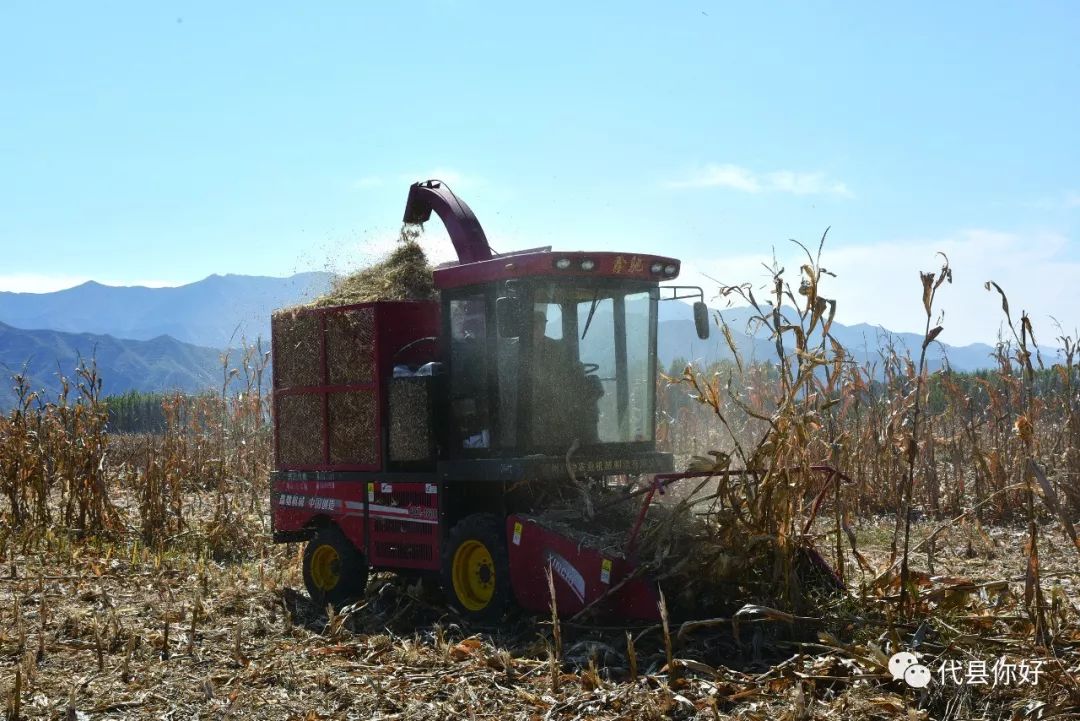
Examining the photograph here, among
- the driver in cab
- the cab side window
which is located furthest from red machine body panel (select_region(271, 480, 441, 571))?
the driver in cab

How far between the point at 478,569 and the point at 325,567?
1.93 metres

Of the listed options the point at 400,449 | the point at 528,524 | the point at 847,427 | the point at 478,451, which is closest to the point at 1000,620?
the point at 528,524

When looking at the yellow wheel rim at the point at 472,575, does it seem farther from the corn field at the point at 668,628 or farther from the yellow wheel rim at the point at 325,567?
the yellow wheel rim at the point at 325,567

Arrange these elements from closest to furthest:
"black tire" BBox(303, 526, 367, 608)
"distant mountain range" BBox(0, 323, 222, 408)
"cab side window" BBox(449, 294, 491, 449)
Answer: "cab side window" BBox(449, 294, 491, 449) < "black tire" BBox(303, 526, 367, 608) < "distant mountain range" BBox(0, 323, 222, 408)

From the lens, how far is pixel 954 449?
10188mm

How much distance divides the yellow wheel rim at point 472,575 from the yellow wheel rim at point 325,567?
5.16 ft

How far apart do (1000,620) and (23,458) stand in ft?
29.5

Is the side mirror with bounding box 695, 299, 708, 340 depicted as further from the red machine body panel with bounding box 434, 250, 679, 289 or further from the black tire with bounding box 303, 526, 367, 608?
the black tire with bounding box 303, 526, 367, 608

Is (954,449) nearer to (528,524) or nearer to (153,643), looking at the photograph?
(528,524)

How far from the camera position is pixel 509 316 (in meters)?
6.57

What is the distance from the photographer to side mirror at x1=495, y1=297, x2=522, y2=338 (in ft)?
21.3

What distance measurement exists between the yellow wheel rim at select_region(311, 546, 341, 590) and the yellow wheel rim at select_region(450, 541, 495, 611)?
1.57m

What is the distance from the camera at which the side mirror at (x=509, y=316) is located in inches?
255

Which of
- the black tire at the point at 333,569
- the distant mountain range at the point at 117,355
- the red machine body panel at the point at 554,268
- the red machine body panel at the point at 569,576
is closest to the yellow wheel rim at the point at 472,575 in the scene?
the red machine body panel at the point at 569,576
